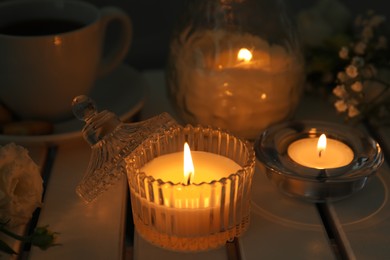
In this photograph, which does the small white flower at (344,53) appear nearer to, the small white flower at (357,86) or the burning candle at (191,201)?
the small white flower at (357,86)

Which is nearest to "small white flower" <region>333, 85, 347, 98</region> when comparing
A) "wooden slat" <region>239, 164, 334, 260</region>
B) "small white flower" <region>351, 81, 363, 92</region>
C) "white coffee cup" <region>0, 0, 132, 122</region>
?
"small white flower" <region>351, 81, 363, 92</region>

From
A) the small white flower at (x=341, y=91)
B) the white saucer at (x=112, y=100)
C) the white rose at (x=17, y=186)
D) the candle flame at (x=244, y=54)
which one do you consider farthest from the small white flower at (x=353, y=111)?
the white rose at (x=17, y=186)

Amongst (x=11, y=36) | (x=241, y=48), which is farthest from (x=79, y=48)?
(x=241, y=48)

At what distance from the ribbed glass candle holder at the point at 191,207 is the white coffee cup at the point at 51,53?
19cm

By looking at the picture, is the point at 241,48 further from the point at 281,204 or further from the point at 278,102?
the point at 281,204

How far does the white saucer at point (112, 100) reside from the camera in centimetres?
65

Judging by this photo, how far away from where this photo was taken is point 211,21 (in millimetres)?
650

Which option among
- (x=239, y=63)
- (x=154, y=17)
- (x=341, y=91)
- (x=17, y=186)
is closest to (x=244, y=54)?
(x=239, y=63)

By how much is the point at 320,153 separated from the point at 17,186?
0.29 m

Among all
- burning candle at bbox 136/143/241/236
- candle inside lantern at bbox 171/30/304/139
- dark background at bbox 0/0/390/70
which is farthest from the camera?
dark background at bbox 0/0/390/70

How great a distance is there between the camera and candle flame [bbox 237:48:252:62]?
0.64 m

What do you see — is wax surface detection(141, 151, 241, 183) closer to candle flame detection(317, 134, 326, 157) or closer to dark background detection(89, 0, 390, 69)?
candle flame detection(317, 134, 326, 157)

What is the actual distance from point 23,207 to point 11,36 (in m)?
0.22

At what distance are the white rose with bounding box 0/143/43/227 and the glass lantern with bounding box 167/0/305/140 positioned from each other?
8.2 inches
